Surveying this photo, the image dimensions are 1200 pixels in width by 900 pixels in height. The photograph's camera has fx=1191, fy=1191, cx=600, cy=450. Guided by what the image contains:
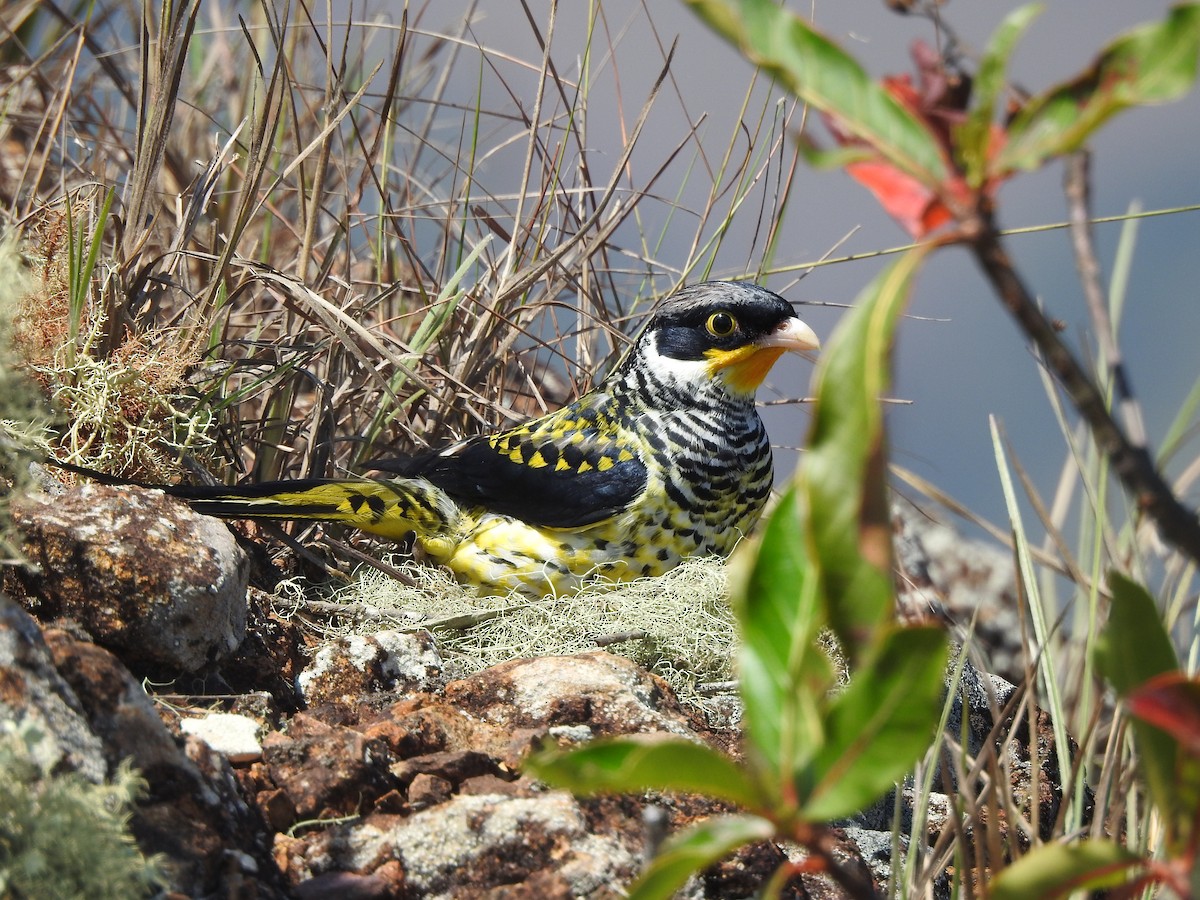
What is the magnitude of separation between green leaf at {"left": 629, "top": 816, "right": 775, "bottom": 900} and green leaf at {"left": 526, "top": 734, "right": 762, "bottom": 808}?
27 mm

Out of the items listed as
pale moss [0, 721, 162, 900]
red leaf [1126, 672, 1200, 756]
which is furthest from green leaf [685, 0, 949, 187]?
pale moss [0, 721, 162, 900]

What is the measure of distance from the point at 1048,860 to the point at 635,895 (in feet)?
1.20

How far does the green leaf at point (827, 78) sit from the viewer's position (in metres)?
0.96

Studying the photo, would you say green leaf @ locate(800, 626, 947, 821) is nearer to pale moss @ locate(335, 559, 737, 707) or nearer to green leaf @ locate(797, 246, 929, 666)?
green leaf @ locate(797, 246, 929, 666)

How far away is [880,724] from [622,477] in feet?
8.45

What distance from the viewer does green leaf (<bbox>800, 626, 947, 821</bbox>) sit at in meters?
0.97

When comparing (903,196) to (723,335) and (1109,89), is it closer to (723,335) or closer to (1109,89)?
(1109,89)

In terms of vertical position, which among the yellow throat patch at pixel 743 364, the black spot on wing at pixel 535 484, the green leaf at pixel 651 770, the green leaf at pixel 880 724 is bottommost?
the black spot on wing at pixel 535 484

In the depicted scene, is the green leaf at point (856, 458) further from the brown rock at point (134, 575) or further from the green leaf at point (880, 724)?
the brown rock at point (134, 575)

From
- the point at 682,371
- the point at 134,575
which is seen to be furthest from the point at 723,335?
the point at 134,575

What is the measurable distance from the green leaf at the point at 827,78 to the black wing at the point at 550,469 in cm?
255

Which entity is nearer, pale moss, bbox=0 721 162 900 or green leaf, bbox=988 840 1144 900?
green leaf, bbox=988 840 1144 900

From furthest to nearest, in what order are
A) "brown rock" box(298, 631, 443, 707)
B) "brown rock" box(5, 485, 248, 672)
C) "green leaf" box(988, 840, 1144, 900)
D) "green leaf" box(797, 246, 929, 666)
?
"brown rock" box(298, 631, 443, 707), "brown rock" box(5, 485, 248, 672), "green leaf" box(988, 840, 1144, 900), "green leaf" box(797, 246, 929, 666)

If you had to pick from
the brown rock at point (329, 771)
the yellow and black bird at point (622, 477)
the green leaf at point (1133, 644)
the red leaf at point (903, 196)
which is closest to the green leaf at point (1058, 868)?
the green leaf at point (1133, 644)
